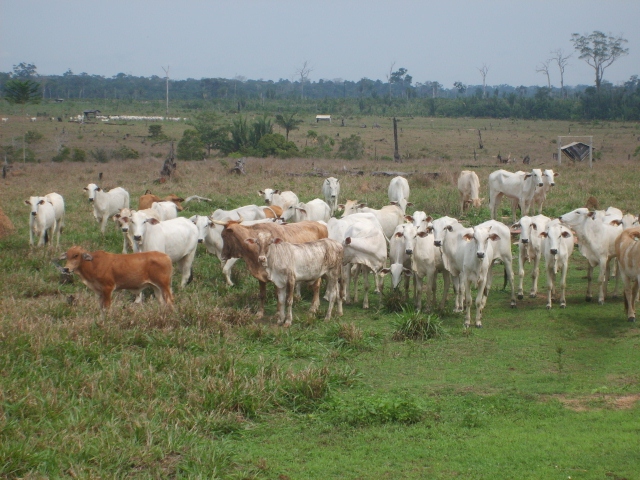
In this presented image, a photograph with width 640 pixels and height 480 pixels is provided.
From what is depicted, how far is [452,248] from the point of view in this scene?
12469 mm

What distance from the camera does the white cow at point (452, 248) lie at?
12.3 meters

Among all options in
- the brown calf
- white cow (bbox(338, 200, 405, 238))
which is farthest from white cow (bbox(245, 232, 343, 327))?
white cow (bbox(338, 200, 405, 238))

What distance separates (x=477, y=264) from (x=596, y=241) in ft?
9.02

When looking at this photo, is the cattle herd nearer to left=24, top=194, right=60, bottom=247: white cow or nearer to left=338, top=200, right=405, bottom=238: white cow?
left=24, top=194, right=60, bottom=247: white cow

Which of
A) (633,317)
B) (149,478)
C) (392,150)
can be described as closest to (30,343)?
(149,478)

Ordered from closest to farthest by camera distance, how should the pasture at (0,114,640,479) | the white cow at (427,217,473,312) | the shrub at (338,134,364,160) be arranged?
the pasture at (0,114,640,479) < the white cow at (427,217,473,312) < the shrub at (338,134,364,160)

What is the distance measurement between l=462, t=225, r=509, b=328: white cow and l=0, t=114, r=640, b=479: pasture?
1.14 ft

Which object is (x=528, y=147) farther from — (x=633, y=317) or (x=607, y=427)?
(x=607, y=427)

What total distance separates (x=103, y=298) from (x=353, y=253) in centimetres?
436

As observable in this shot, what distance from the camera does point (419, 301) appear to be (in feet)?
41.3

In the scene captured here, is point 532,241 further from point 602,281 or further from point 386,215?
point 386,215

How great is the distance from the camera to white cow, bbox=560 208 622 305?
A: 13.1 m

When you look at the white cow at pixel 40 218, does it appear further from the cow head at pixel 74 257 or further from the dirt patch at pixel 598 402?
the dirt patch at pixel 598 402

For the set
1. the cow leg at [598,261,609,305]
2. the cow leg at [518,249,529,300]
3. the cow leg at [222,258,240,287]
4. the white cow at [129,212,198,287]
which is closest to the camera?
the cow leg at [598,261,609,305]
